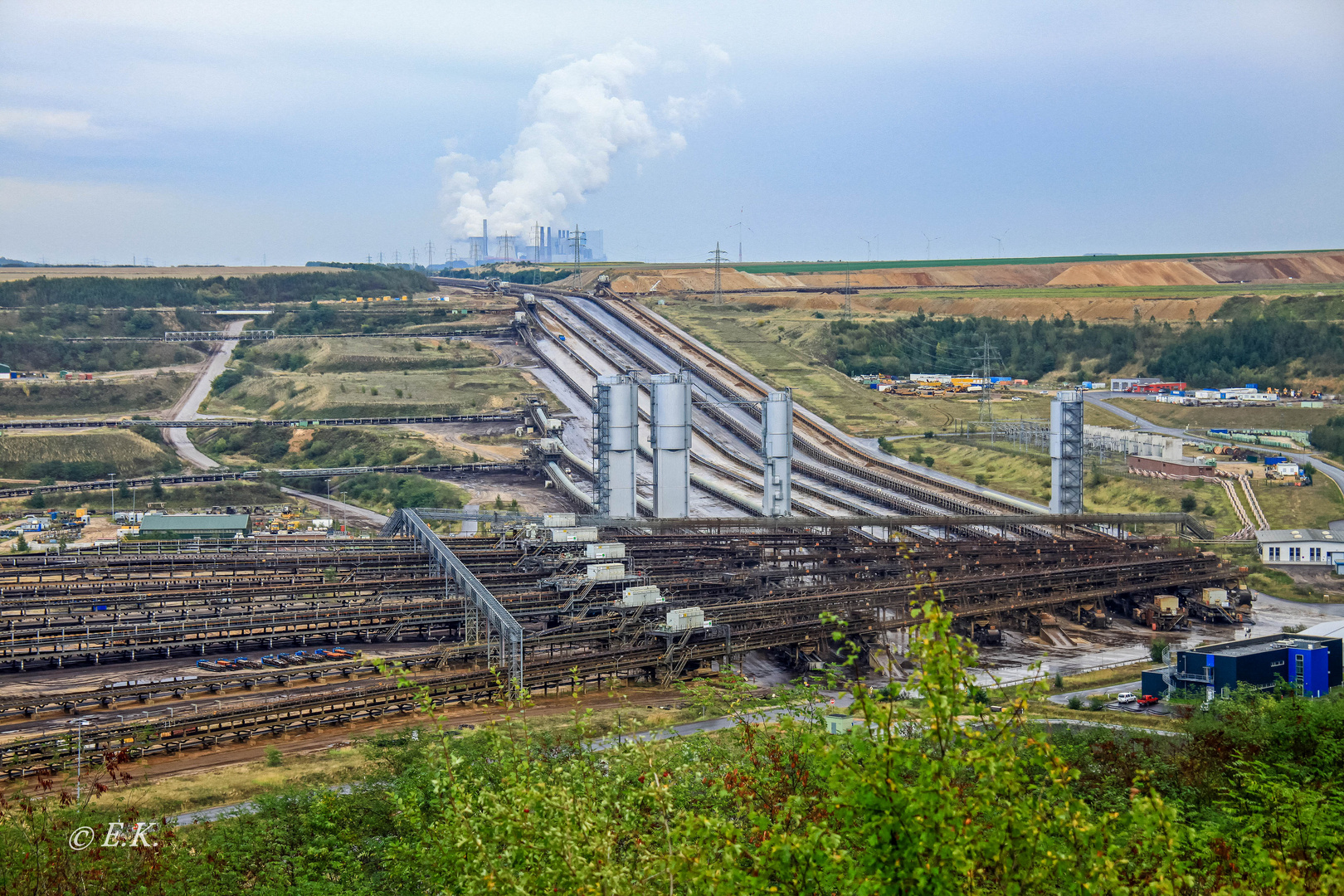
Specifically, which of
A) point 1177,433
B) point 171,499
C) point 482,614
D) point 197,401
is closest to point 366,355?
point 197,401

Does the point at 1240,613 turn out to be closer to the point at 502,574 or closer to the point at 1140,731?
the point at 1140,731

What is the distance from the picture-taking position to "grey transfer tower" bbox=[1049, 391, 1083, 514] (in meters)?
57.2

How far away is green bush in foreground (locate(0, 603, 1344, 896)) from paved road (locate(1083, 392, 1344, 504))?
55.2 meters

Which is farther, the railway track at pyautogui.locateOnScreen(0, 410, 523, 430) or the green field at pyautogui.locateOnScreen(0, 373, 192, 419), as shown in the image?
the green field at pyautogui.locateOnScreen(0, 373, 192, 419)

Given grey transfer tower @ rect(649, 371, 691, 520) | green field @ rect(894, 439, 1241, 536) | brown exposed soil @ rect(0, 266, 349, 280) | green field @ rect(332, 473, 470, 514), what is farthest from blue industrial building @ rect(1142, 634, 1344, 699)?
brown exposed soil @ rect(0, 266, 349, 280)

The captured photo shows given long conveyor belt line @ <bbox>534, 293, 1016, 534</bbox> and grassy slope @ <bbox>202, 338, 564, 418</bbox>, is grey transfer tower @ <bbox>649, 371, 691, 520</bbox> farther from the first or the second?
grassy slope @ <bbox>202, 338, 564, 418</bbox>

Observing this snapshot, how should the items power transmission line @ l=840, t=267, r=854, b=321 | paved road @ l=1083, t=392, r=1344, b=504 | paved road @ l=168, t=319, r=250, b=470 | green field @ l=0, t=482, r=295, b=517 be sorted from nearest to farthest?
green field @ l=0, t=482, r=295, b=517, paved road @ l=1083, t=392, r=1344, b=504, paved road @ l=168, t=319, r=250, b=470, power transmission line @ l=840, t=267, r=854, b=321

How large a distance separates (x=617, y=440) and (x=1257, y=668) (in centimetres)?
3004

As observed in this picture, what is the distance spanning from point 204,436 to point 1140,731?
70.9 meters

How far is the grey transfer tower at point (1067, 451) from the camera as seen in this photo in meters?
57.2

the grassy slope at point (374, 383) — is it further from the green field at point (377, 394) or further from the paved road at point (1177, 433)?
the paved road at point (1177, 433)

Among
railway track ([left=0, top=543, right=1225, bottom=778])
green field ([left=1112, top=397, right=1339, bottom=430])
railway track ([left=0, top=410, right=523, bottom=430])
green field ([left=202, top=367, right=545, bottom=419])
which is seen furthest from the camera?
green field ([left=202, top=367, right=545, bottom=419])

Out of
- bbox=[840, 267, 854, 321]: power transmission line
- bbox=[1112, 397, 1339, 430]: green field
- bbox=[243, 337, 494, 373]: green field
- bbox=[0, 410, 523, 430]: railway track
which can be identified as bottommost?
bbox=[0, 410, 523, 430]: railway track

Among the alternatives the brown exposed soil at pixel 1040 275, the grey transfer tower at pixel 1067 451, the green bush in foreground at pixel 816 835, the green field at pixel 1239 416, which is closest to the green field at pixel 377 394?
the grey transfer tower at pixel 1067 451
